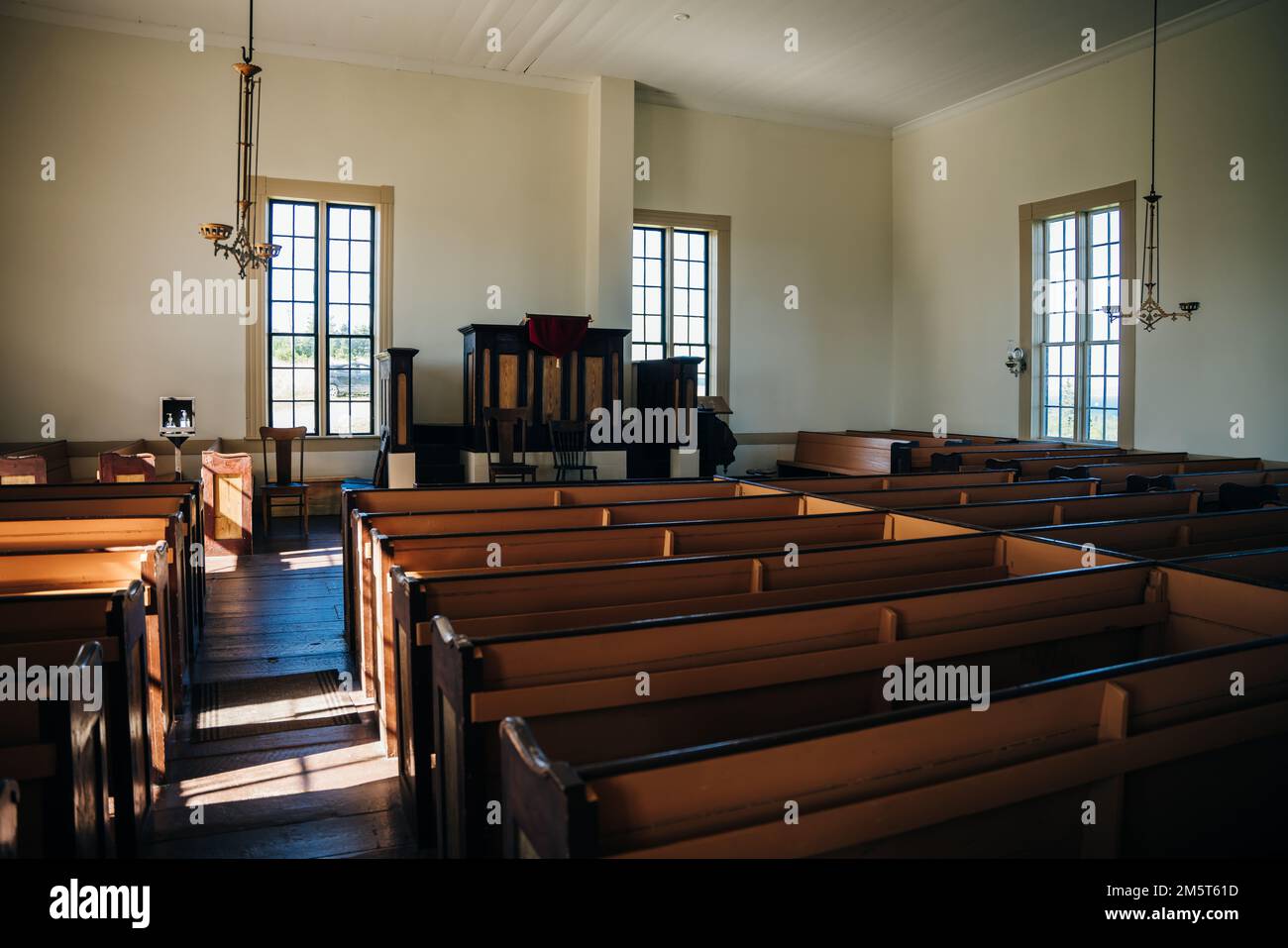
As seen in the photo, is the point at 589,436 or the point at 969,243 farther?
the point at 969,243

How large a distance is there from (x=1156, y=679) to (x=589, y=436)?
7210 millimetres

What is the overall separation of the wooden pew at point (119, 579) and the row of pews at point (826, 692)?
64 centimetres

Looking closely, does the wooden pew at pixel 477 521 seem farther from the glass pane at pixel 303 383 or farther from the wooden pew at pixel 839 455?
the glass pane at pixel 303 383

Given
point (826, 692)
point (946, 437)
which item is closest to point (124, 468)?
point (826, 692)

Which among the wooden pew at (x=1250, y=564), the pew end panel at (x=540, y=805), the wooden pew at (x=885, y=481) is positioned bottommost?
the pew end panel at (x=540, y=805)

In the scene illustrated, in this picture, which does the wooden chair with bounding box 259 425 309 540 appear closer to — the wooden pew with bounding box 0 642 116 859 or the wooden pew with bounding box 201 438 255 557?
the wooden pew with bounding box 201 438 255 557

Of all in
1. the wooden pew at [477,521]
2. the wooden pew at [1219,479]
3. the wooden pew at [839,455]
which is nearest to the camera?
the wooden pew at [477,521]

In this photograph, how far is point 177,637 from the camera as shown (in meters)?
3.42

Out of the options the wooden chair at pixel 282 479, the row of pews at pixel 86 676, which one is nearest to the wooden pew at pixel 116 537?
the row of pews at pixel 86 676

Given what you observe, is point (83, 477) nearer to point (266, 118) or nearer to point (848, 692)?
point (266, 118)

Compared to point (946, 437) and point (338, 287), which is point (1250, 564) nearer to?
point (946, 437)

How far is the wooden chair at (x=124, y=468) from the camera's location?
19.6 ft

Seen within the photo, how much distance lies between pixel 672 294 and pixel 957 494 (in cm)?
632
